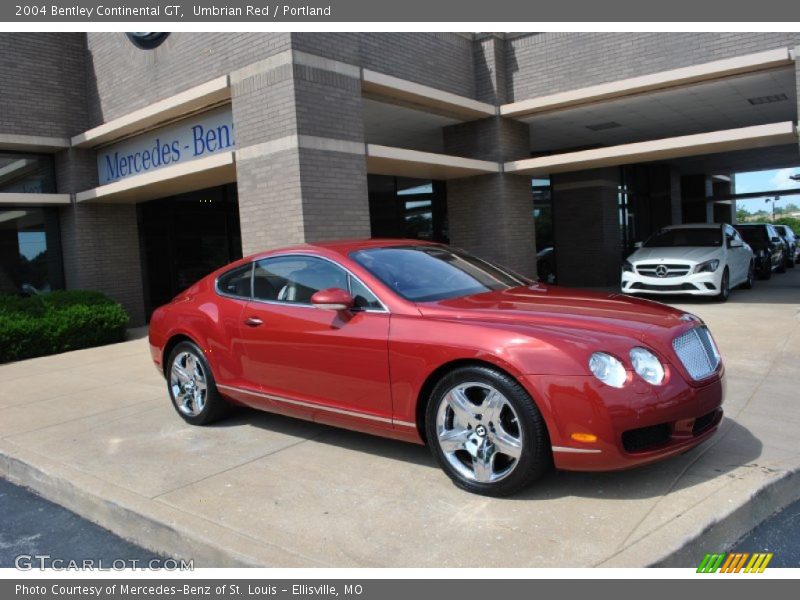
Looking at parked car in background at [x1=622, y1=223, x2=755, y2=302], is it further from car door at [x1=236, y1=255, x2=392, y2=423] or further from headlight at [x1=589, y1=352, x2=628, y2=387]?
headlight at [x1=589, y1=352, x2=628, y2=387]

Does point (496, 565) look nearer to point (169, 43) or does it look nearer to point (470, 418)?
point (470, 418)

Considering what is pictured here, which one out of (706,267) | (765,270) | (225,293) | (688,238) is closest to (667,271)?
(706,267)

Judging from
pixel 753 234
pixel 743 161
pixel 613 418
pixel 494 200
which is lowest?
pixel 613 418

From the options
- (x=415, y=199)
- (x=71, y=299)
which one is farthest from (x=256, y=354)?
(x=415, y=199)

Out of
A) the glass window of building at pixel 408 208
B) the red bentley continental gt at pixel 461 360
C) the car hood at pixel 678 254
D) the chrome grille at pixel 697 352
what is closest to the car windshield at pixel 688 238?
the car hood at pixel 678 254

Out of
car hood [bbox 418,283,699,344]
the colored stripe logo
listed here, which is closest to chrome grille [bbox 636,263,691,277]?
car hood [bbox 418,283,699,344]

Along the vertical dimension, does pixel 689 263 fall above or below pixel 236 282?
below

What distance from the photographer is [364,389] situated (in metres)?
4.20

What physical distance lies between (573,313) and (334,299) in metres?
1.46

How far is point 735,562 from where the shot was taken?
123 inches

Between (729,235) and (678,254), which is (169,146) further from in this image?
(729,235)

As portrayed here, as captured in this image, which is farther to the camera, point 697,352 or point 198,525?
point 697,352

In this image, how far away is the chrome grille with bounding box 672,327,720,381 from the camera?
3.73 meters

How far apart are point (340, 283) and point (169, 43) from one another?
26.9ft
